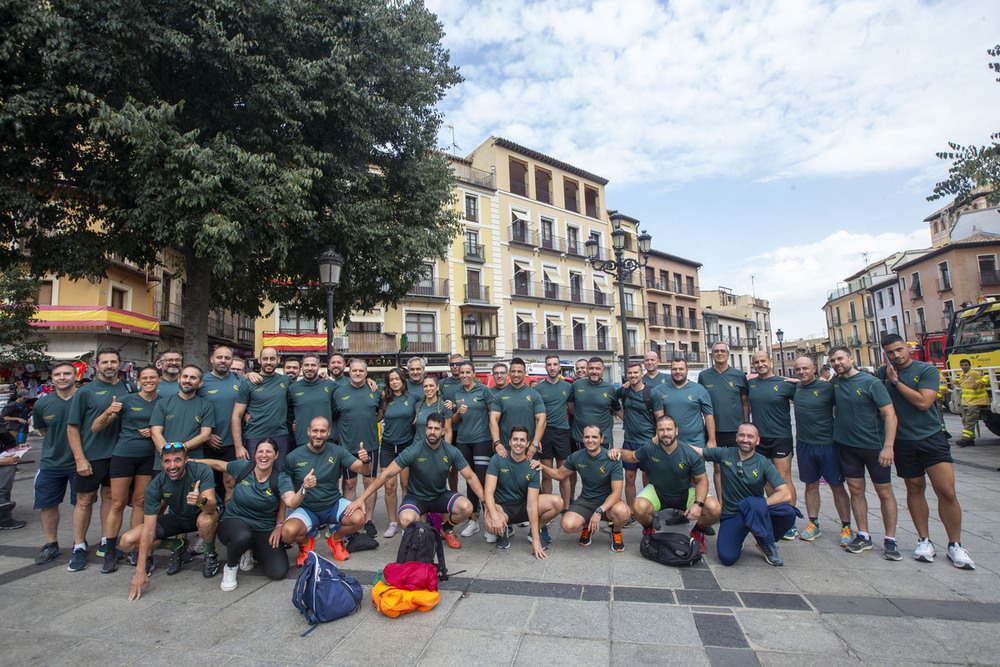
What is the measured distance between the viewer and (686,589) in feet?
12.7

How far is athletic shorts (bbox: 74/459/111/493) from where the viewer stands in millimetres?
4855

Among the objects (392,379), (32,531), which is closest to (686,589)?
(392,379)

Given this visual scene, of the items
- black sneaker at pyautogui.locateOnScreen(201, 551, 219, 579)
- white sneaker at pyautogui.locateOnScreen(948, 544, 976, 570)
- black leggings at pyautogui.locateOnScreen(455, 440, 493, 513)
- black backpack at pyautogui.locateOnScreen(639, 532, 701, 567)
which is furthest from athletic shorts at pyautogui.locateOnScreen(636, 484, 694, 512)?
black sneaker at pyautogui.locateOnScreen(201, 551, 219, 579)

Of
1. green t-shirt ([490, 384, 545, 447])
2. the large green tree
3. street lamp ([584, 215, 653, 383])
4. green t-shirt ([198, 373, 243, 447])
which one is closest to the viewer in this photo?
green t-shirt ([198, 373, 243, 447])

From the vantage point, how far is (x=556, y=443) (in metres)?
6.12

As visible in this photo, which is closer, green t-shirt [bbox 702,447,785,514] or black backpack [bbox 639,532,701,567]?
black backpack [bbox 639,532,701,567]

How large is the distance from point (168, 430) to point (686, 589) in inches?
191

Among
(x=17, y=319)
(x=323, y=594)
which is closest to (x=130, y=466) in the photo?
(x=323, y=594)

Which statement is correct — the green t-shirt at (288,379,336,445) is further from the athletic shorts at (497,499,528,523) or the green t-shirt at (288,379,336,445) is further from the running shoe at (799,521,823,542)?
the running shoe at (799,521,823,542)

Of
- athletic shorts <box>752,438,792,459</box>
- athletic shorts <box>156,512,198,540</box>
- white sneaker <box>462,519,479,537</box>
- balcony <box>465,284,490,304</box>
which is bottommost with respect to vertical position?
white sneaker <box>462,519,479,537</box>

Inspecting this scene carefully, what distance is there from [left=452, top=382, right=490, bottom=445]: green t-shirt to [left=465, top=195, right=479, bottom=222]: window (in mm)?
25263

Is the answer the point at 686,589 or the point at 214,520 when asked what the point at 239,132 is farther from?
the point at 686,589

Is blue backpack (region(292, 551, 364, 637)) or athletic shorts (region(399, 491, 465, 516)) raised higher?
athletic shorts (region(399, 491, 465, 516))

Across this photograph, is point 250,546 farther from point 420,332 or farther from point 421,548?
point 420,332
